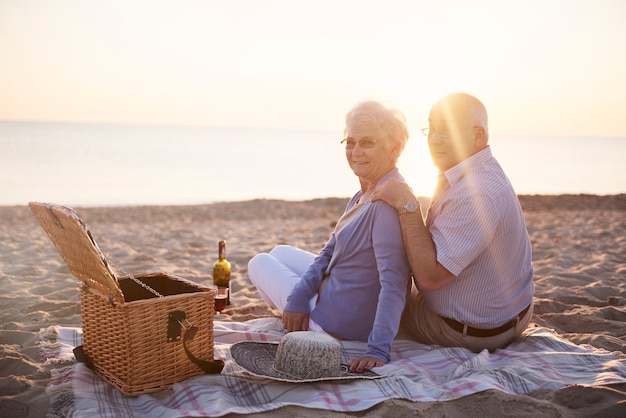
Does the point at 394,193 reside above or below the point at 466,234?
above

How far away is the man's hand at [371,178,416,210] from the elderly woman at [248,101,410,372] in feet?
0.17

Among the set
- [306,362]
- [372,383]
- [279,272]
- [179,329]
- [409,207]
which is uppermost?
[409,207]

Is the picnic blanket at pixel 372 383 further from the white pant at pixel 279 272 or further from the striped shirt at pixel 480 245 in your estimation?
the white pant at pixel 279 272

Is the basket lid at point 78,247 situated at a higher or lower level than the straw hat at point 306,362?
higher

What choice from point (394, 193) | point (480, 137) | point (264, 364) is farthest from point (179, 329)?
point (480, 137)

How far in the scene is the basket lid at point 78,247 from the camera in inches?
104

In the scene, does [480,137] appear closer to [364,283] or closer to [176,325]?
[364,283]

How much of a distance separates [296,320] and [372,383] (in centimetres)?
77

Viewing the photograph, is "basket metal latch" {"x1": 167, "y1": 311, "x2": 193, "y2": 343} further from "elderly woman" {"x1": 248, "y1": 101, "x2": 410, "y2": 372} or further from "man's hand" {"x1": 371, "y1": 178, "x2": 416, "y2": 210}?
"man's hand" {"x1": 371, "y1": 178, "x2": 416, "y2": 210}

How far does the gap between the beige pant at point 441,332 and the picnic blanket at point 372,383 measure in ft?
0.22

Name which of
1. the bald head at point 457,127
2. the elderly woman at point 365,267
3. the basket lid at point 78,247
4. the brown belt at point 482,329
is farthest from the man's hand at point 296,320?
the bald head at point 457,127

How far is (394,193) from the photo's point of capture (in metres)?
3.00

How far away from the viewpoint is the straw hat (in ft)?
9.19

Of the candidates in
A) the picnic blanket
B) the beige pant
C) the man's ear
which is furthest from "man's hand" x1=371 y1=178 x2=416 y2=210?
the picnic blanket
